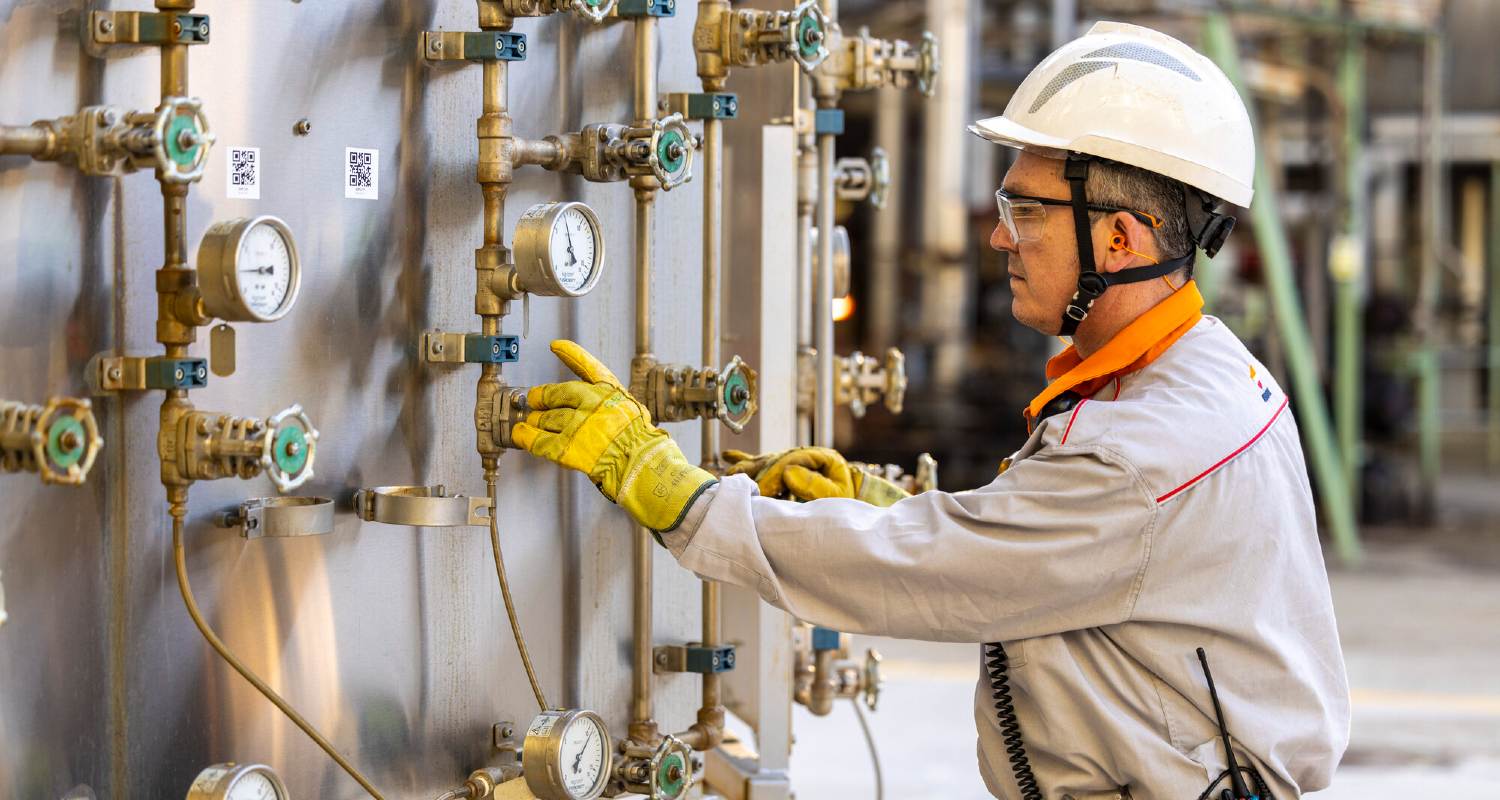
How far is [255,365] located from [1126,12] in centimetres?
669

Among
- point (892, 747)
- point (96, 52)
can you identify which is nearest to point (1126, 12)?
point (892, 747)

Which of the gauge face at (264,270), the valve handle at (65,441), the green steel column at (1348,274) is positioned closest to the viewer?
the valve handle at (65,441)

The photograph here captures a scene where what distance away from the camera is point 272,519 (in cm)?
170

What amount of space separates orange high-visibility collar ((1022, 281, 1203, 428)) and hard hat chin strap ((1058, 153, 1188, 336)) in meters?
0.04

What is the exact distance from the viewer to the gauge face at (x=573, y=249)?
1855 millimetres

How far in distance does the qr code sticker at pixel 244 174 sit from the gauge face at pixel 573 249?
32cm

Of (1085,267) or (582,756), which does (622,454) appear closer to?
(582,756)

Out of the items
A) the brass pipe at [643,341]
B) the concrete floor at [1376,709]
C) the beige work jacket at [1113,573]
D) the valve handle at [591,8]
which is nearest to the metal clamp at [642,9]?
the brass pipe at [643,341]

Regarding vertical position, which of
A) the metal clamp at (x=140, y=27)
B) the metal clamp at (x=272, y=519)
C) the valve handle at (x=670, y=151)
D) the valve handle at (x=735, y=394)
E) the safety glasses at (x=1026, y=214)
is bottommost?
the metal clamp at (x=272, y=519)

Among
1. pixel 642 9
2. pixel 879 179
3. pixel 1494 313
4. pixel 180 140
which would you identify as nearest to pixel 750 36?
pixel 642 9

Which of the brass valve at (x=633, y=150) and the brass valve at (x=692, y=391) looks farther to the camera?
the brass valve at (x=692, y=391)

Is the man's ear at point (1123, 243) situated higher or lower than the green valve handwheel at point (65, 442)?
higher

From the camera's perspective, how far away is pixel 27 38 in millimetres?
1494

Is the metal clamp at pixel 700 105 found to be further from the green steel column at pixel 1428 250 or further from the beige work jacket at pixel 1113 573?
the green steel column at pixel 1428 250
